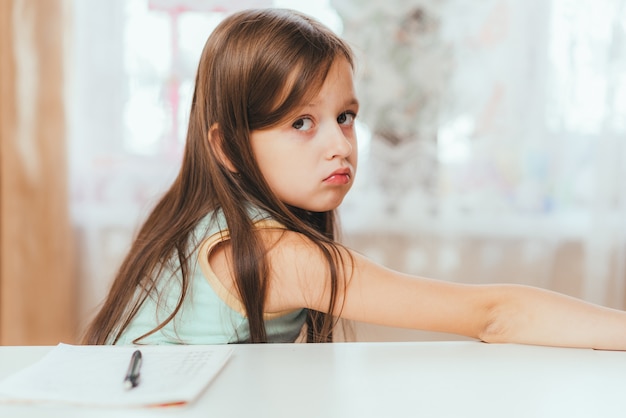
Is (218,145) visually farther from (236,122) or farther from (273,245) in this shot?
(273,245)

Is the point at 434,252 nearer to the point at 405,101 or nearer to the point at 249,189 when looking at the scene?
the point at 405,101

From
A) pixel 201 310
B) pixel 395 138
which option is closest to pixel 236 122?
pixel 201 310

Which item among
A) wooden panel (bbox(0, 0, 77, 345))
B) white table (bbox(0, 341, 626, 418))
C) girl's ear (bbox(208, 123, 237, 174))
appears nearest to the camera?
white table (bbox(0, 341, 626, 418))

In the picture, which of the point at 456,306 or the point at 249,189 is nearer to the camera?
the point at 456,306

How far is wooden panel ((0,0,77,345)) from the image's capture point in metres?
2.18

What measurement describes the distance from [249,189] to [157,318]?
23 centimetres

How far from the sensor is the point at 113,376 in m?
0.63

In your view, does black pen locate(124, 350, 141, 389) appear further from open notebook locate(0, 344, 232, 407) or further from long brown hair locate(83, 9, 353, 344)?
long brown hair locate(83, 9, 353, 344)

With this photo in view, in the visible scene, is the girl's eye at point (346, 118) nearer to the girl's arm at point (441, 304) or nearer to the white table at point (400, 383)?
the girl's arm at point (441, 304)

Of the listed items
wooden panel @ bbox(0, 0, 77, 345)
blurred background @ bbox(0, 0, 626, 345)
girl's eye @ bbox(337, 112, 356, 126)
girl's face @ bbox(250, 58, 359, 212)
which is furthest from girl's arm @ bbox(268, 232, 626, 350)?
wooden panel @ bbox(0, 0, 77, 345)

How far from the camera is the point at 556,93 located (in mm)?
2240

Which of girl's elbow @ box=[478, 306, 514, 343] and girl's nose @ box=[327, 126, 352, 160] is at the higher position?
girl's nose @ box=[327, 126, 352, 160]

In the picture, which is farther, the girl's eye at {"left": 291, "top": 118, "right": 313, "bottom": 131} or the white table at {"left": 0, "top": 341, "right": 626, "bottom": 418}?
the girl's eye at {"left": 291, "top": 118, "right": 313, "bottom": 131}

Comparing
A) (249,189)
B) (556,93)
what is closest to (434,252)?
(556,93)
